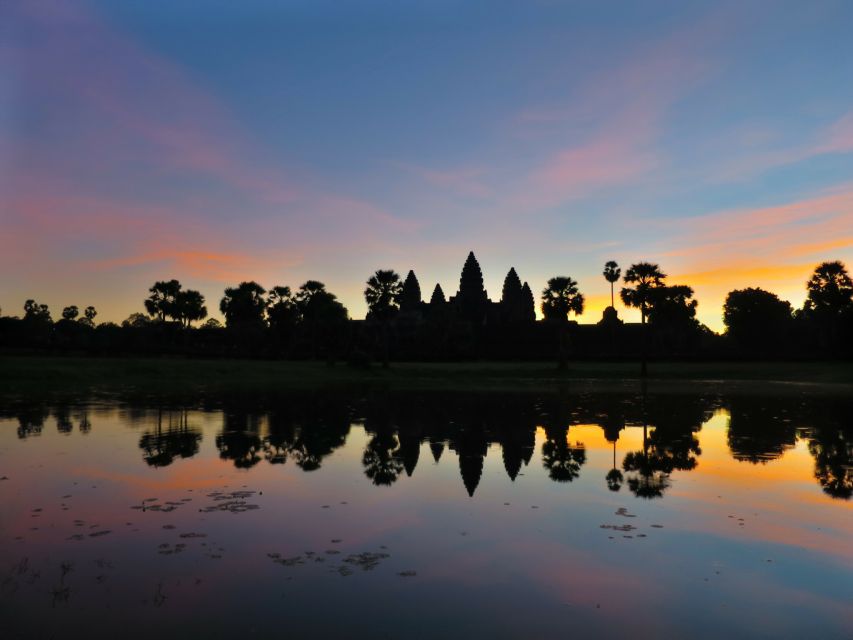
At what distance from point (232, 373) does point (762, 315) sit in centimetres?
9550

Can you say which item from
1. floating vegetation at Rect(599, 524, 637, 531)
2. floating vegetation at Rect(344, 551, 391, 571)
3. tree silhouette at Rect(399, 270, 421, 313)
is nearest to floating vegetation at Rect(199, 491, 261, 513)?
floating vegetation at Rect(344, 551, 391, 571)

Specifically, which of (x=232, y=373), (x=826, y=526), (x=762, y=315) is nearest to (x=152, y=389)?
(x=232, y=373)

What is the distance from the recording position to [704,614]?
663cm

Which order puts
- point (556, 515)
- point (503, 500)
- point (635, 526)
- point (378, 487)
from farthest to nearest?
point (378, 487) → point (503, 500) → point (556, 515) → point (635, 526)

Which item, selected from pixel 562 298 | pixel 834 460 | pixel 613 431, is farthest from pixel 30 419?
pixel 562 298

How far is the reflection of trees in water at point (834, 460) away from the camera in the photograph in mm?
12989

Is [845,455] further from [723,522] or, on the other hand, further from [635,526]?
[635,526]

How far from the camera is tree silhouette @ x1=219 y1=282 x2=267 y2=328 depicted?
106000 millimetres

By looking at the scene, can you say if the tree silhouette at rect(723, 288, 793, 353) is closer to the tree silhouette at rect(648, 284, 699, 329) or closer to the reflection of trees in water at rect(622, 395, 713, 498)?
the tree silhouette at rect(648, 284, 699, 329)

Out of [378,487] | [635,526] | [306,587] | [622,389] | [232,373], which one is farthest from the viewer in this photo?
[232,373]

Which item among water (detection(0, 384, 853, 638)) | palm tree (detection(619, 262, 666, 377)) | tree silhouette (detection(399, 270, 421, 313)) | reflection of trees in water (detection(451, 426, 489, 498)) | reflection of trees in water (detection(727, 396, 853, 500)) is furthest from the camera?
tree silhouette (detection(399, 270, 421, 313))

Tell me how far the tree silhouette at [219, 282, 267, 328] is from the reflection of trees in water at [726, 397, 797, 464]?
85.5 meters

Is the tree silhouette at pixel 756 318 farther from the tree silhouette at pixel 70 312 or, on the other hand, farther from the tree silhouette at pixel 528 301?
the tree silhouette at pixel 70 312

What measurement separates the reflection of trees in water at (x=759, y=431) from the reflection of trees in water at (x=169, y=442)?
14834mm
